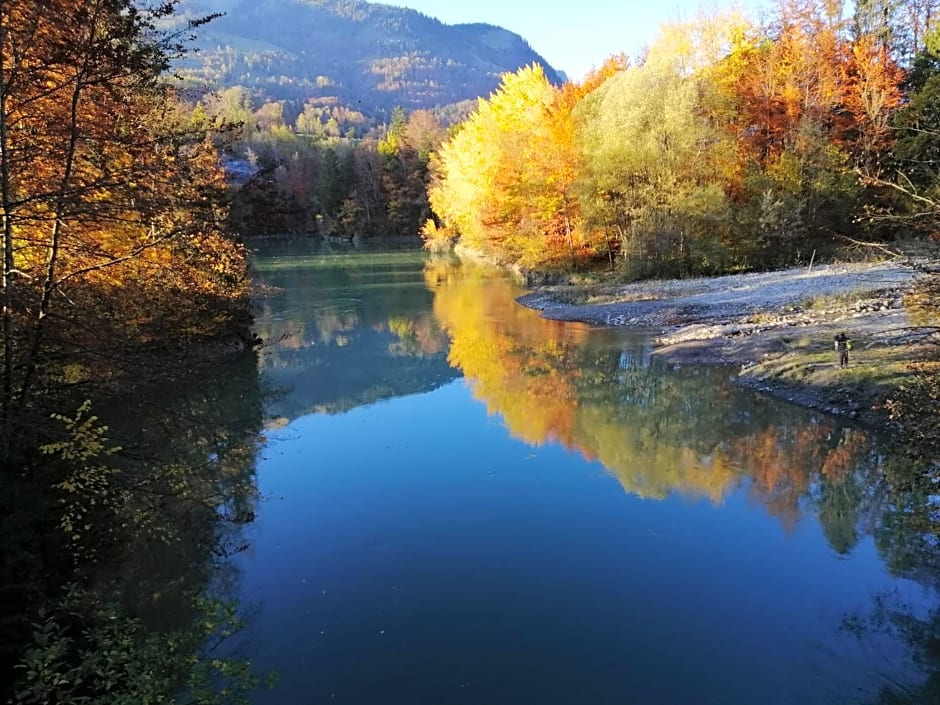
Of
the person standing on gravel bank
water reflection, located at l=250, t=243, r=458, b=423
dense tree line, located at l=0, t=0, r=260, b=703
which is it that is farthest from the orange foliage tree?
the person standing on gravel bank

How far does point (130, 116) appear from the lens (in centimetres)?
870

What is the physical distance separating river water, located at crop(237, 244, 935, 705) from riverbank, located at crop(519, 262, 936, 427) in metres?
0.89

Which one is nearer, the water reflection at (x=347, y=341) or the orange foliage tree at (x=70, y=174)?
the orange foliage tree at (x=70, y=174)

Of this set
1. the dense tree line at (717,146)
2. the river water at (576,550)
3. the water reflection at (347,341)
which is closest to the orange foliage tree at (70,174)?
the river water at (576,550)

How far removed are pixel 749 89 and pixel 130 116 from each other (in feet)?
114

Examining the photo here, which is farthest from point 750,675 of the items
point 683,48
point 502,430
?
point 683,48

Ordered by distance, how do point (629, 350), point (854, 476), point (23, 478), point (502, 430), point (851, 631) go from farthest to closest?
point (629, 350) < point (502, 430) < point (854, 476) < point (851, 631) < point (23, 478)

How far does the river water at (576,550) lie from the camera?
5.90m

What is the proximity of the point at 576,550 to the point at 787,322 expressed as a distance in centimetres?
1324

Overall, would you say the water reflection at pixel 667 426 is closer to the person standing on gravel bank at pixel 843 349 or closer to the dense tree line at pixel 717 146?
the person standing on gravel bank at pixel 843 349

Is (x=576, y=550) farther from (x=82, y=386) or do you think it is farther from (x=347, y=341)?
(x=347, y=341)

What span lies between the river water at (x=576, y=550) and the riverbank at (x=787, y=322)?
89 cm

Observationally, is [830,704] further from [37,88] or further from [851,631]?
[37,88]

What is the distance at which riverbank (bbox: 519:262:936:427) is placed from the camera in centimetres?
1267
